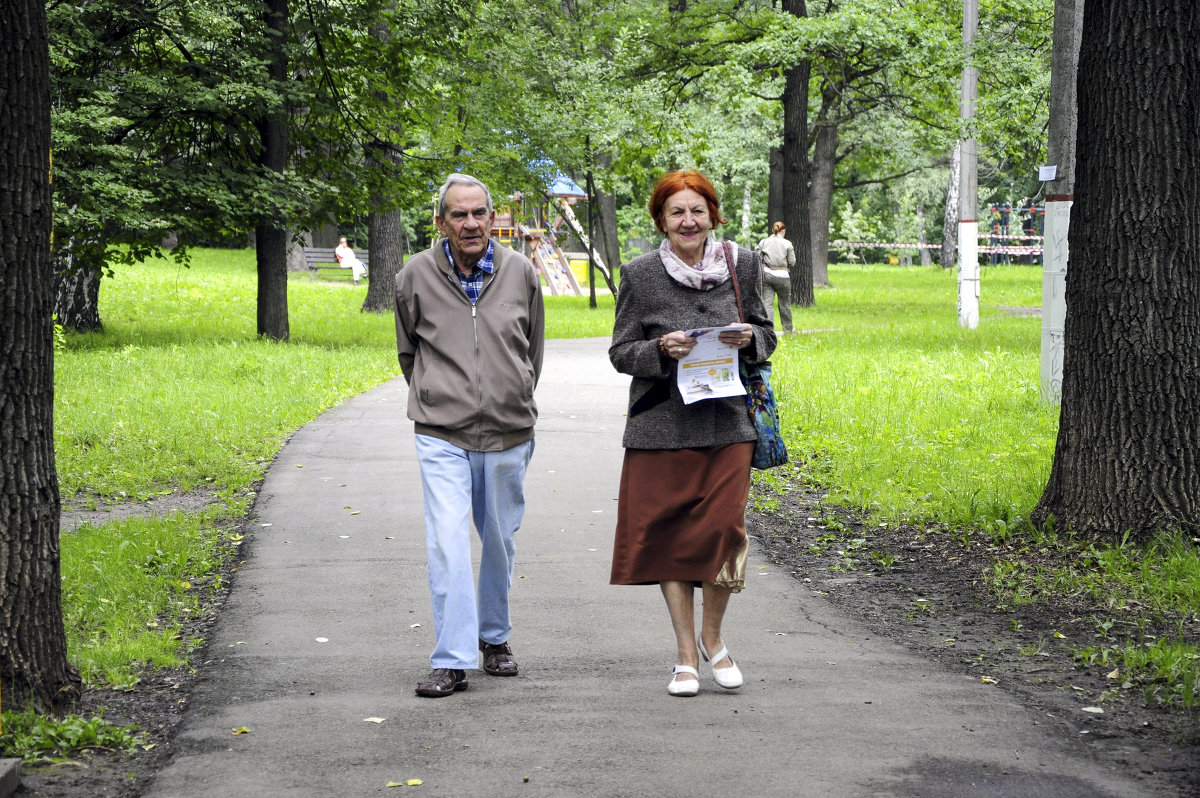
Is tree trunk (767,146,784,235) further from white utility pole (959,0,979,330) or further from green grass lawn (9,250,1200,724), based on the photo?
white utility pole (959,0,979,330)

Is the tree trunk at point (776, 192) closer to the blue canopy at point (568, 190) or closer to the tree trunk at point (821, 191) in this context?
the blue canopy at point (568, 190)

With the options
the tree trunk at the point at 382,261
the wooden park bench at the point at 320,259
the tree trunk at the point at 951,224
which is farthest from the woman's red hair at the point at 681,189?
the tree trunk at the point at 951,224

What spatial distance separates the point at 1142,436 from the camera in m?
6.77

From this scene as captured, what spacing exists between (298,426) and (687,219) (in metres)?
8.16

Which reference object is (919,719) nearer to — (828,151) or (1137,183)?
(1137,183)

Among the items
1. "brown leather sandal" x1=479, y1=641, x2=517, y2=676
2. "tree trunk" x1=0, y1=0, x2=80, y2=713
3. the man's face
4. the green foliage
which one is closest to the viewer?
the green foliage

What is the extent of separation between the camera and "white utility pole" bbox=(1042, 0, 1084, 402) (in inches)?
452

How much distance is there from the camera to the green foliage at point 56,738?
4.34 m

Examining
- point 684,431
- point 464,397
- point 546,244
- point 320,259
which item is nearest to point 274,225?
point 464,397

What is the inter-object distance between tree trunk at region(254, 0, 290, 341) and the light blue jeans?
1495 cm

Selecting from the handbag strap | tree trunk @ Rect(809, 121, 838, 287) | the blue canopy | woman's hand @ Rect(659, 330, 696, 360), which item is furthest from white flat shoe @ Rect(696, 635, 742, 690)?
tree trunk @ Rect(809, 121, 838, 287)

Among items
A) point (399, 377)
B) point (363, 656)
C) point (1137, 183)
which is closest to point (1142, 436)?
point (1137, 183)

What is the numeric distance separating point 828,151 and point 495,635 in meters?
37.1

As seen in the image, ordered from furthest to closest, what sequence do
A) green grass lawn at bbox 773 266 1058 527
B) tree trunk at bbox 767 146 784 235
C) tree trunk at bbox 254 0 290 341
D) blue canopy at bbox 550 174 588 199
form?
1. blue canopy at bbox 550 174 588 199
2. tree trunk at bbox 767 146 784 235
3. tree trunk at bbox 254 0 290 341
4. green grass lawn at bbox 773 266 1058 527
